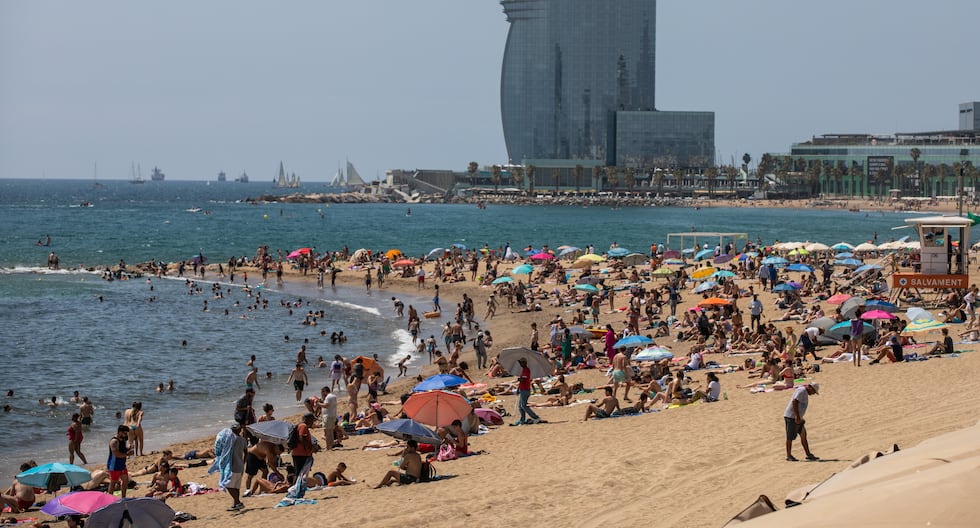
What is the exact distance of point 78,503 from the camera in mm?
12344

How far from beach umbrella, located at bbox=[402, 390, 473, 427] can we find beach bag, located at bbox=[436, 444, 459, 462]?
0.47 m

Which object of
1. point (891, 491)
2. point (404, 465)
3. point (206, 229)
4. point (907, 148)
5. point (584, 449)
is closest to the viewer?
point (891, 491)

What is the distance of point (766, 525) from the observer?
5.89 metres

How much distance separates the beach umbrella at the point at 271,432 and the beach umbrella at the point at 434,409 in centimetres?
194

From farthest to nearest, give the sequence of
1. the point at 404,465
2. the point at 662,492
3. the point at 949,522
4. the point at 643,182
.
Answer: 1. the point at 643,182
2. the point at 404,465
3. the point at 662,492
4. the point at 949,522

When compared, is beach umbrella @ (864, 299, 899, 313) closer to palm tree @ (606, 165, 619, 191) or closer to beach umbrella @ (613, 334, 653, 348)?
beach umbrella @ (613, 334, 653, 348)

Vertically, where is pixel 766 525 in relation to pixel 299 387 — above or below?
above

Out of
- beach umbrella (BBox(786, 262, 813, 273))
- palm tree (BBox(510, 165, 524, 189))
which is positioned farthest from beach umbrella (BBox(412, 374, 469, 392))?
palm tree (BBox(510, 165, 524, 189))

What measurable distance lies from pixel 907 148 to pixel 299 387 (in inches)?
6278

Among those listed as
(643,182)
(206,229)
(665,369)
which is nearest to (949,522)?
(665,369)

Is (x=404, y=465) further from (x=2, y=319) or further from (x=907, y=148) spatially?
(x=907, y=148)

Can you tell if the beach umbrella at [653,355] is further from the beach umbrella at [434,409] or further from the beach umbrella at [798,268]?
the beach umbrella at [798,268]

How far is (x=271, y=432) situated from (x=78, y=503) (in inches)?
107

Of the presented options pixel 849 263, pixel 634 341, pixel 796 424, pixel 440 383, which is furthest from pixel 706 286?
pixel 796 424
